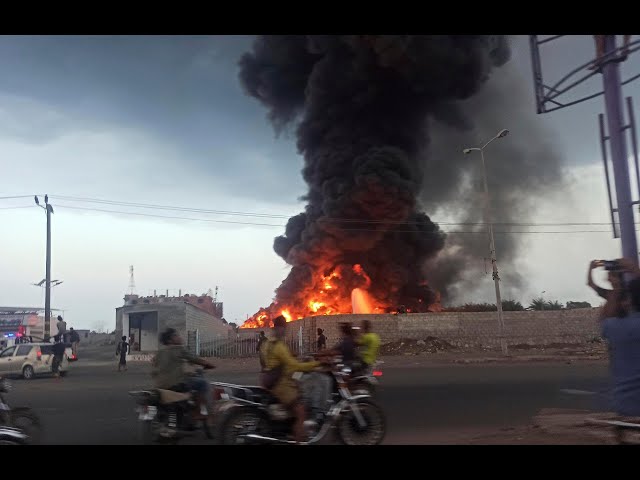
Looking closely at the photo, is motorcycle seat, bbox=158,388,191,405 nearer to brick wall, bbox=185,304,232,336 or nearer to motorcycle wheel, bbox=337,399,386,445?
motorcycle wheel, bbox=337,399,386,445

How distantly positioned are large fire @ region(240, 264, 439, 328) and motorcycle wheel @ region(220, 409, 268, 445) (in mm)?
31051

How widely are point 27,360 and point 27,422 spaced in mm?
13432

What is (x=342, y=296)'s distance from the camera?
3756 cm

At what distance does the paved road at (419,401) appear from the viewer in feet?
25.7

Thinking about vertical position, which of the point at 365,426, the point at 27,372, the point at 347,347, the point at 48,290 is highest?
the point at 48,290

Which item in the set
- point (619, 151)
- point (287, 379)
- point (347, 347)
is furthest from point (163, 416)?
point (619, 151)

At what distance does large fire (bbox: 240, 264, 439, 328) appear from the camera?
37.4 m

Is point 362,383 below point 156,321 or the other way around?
below

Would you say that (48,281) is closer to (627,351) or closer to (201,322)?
(201,322)

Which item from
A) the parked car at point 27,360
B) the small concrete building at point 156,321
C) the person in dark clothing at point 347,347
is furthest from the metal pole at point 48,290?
the person in dark clothing at point 347,347
